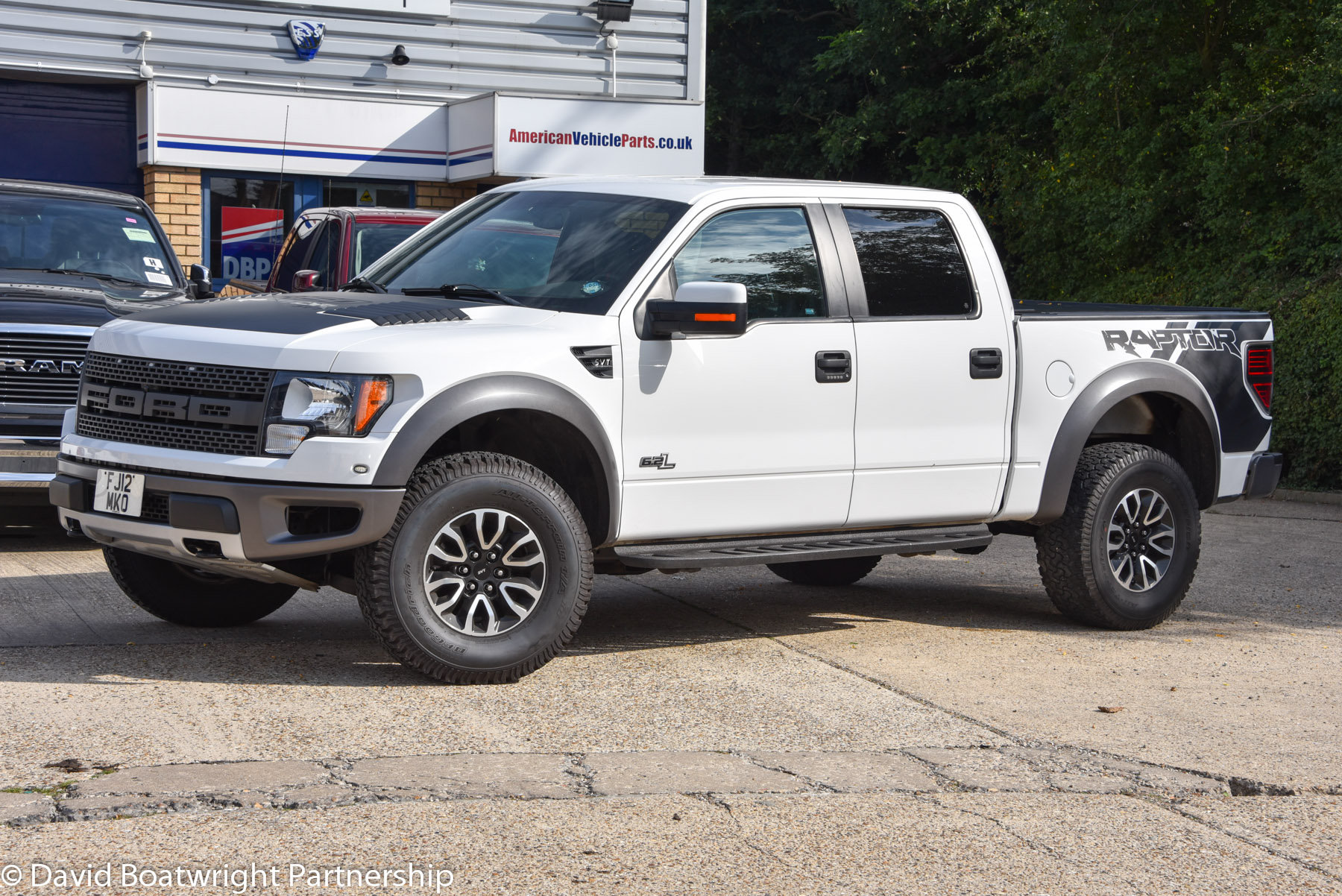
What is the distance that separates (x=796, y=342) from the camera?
21.0 feet

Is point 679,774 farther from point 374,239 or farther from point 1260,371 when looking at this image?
point 374,239

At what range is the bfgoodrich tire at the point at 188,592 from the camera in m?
6.59

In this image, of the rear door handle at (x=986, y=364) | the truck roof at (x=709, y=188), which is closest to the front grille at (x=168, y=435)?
the truck roof at (x=709, y=188)

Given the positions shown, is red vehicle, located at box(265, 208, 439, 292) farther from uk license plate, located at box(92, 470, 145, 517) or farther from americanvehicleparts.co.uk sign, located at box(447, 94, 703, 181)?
americanvehicleparts.co.uk sign, located at box(447, 94, 703, 181)

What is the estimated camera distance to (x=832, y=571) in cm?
860

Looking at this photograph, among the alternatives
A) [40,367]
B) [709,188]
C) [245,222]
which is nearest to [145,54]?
[245,222]

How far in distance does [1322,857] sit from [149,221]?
8.86 metres

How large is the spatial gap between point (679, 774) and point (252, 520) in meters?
1.75

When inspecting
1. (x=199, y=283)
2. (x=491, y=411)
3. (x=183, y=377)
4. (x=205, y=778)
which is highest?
(x=199, y=283)

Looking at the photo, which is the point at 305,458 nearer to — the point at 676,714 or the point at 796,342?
the point at 676,714

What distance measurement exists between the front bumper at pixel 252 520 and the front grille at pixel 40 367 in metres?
3.28

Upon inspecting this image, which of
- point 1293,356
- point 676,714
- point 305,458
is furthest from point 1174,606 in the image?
point 1293,356

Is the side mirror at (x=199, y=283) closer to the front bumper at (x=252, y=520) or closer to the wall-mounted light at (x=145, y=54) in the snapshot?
the front bumper at (x=252, y=520)

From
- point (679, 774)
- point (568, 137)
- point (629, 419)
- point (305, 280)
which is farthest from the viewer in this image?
point (568, 137)
